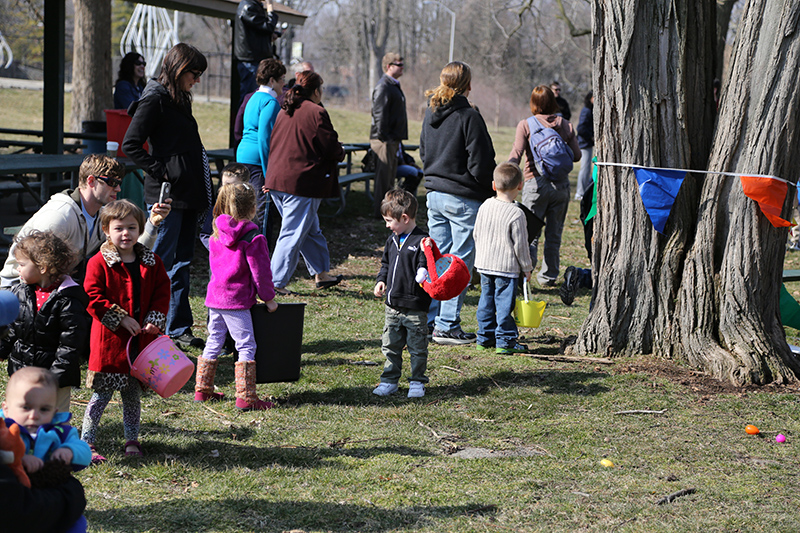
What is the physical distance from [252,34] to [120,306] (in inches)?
289

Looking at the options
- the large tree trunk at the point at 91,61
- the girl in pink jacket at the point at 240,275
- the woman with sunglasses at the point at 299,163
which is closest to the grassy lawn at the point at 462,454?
the girl in pink jacket at the point at 240,275

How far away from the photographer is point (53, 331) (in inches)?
138

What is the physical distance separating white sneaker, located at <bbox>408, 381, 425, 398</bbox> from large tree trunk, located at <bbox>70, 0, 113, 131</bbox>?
13182 mm

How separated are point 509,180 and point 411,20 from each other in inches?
2400

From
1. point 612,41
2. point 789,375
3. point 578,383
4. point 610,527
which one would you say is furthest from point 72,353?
point 789,375

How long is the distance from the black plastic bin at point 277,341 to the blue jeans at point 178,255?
1.31 meters

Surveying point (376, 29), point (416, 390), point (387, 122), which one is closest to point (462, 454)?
point (416, 390)

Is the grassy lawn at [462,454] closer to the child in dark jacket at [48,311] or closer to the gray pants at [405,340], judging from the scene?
the gray pants at [405,340]

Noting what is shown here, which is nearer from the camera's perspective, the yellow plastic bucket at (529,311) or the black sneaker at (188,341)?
the yellow plastic bucket at (529,311)

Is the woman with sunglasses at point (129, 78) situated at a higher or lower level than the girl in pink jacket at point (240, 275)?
higher

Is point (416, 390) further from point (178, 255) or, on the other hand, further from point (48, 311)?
point (48, 311)

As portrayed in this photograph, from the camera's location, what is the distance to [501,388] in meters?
5.37

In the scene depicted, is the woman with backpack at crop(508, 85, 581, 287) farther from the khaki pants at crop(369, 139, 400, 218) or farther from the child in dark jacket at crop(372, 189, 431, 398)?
the khaki pants at crop(369, 139, 400, 218)

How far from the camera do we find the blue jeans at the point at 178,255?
5.81 meters
